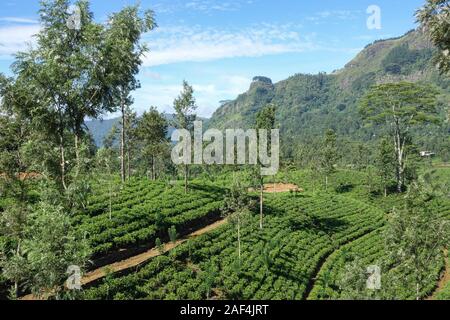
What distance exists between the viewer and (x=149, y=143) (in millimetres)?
61406

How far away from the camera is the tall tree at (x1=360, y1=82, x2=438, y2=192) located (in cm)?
6825

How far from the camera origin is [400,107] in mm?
71062

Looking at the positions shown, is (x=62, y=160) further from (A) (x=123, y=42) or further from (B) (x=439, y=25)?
(B) (x=439, y=25)

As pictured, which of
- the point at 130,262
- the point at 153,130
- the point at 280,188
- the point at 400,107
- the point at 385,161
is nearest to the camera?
the point at 130,262

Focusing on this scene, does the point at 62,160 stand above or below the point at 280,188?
above

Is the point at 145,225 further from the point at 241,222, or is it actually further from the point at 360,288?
the point at 360,288

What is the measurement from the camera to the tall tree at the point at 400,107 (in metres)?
68.2

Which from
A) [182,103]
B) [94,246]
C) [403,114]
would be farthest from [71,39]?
[403,114]

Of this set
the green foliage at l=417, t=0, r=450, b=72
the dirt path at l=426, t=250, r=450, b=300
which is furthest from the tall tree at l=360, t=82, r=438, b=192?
the green foliage at l=417, t=0, r=450, b=72

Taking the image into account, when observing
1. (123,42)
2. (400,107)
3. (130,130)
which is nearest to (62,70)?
(123,42)

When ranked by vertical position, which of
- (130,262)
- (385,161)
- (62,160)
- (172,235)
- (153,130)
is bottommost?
(130,262)

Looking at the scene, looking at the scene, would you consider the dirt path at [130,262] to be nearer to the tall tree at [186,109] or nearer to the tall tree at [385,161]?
the tall tree at [186,109]

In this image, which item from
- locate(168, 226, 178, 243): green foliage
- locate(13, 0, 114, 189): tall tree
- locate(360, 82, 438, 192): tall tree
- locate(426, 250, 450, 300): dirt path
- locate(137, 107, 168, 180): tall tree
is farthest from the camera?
locate(360, 82, 438, 192): tall tree

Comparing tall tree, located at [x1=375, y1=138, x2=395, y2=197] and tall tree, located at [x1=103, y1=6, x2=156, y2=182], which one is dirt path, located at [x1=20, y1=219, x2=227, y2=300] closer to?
tall tree, located at [x1=103, y1=6, x2=156, y2=182]
